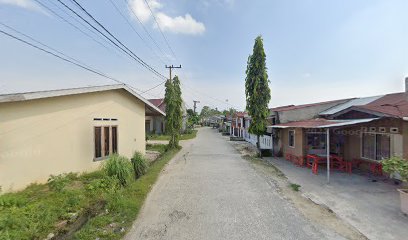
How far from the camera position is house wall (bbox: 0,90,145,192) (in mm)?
6715

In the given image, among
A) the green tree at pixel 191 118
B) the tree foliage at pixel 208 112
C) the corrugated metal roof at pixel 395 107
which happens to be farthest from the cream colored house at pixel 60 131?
the tree foliage at pixel 208 112

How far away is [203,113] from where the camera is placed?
109 m

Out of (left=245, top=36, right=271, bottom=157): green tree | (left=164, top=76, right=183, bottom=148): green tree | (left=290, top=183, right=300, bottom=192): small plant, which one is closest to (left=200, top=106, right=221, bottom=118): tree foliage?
(left=164, top=76, right=183, bottom=148): green tree

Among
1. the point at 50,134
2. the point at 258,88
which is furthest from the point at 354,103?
the point at 50,134

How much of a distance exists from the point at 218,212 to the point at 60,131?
6186 millimetres

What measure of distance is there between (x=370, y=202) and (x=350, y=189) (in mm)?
1352

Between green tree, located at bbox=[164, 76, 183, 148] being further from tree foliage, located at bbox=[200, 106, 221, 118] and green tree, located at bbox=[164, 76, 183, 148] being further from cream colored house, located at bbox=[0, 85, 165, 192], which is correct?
tree foliage, located at bbox=[200, 106, 221, 118]

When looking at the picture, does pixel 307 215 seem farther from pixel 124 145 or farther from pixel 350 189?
pixel 124 145

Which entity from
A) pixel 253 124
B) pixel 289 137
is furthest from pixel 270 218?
pixel 253 124

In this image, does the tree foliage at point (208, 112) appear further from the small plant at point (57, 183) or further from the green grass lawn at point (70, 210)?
the green grass lawn at point (70, 210)

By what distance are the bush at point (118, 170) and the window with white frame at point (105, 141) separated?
6.00 feet

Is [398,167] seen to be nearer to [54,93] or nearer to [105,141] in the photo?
[54,93]

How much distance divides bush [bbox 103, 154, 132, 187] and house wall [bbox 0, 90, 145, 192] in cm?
152

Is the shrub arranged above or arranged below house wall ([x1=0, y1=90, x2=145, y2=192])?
below
